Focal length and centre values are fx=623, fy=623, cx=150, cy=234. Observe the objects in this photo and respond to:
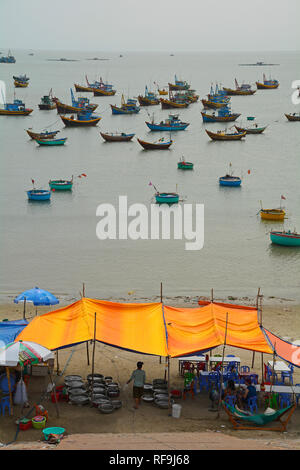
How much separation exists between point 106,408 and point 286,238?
16.9 metres

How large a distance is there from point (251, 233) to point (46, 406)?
66.1ft

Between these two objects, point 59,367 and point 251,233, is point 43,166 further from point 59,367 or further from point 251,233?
point 59,367

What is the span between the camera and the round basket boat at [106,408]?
10867mm

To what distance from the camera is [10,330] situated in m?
12.6

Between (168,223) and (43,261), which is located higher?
(168,223)

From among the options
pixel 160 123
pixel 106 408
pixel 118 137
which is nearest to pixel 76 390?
pixel 106 408

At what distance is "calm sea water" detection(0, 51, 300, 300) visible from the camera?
2320 centimetres

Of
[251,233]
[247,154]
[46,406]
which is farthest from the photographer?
[247,154]

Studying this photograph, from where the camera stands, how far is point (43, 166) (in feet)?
161

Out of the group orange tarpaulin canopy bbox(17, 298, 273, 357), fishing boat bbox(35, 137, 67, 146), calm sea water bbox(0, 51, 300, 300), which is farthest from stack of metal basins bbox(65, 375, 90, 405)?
fishing boat bbox(35, 137, 67, 146)

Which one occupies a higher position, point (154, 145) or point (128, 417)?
point (154, 145)

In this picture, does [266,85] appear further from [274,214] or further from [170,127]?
[274,214]

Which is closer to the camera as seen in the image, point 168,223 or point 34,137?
point 168,223
